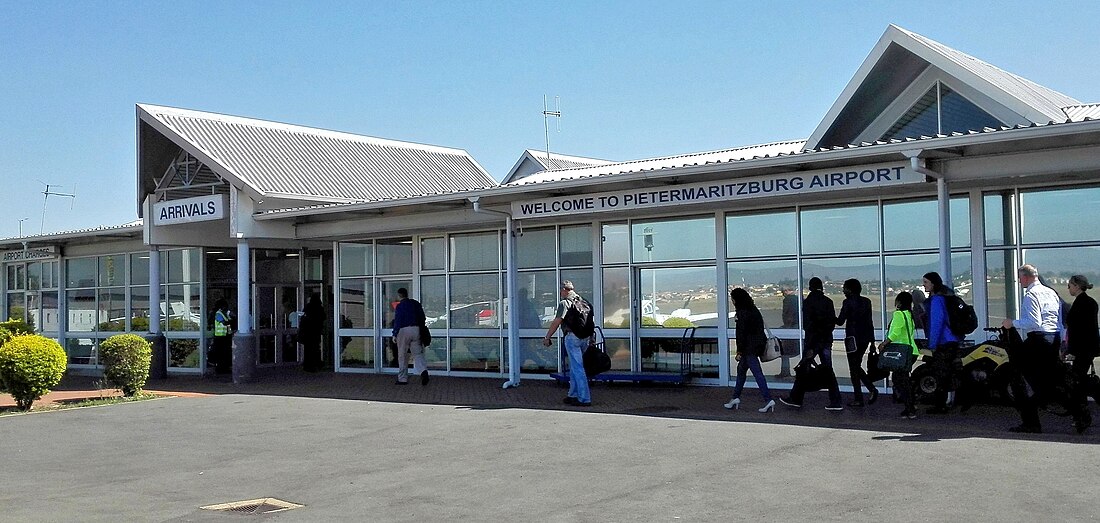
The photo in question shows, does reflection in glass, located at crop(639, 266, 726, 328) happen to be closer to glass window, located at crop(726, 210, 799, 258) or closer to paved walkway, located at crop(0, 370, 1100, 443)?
glass window, located at crop(726, 210, 799, 258)

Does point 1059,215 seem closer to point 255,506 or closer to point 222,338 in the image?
point 255,506

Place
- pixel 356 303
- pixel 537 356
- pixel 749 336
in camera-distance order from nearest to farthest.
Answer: pixel 749 336
pixel 537 356
pixel 356 303

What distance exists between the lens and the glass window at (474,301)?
18.7 metres

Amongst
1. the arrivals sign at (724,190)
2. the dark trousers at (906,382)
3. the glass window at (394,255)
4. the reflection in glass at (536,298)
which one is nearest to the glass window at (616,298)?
the reflection in glass at (536,298)

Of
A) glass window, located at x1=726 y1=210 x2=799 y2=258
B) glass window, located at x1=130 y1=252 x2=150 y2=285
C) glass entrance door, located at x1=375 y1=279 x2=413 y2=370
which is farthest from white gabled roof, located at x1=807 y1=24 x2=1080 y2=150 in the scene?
glass window, located at x1=130 y1=252 x2=150 y2=285

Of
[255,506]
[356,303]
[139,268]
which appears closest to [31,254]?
A: [139,268]

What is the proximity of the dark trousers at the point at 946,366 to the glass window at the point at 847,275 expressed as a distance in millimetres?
2457

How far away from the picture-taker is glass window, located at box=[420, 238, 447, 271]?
19.5 meters

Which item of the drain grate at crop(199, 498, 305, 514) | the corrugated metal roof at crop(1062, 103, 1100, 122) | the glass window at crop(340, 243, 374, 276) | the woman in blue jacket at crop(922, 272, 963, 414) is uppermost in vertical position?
the corrugated metal roof at crop(1062, 103, 1100, 122)

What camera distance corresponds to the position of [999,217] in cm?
1352

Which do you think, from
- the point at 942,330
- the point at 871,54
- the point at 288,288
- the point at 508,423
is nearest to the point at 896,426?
the point at 942,330

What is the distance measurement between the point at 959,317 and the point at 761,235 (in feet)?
14.0

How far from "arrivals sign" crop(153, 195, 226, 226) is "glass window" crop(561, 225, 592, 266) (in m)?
6.79

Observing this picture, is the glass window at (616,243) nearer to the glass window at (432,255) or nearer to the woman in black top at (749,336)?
the glass window at (432,255)
